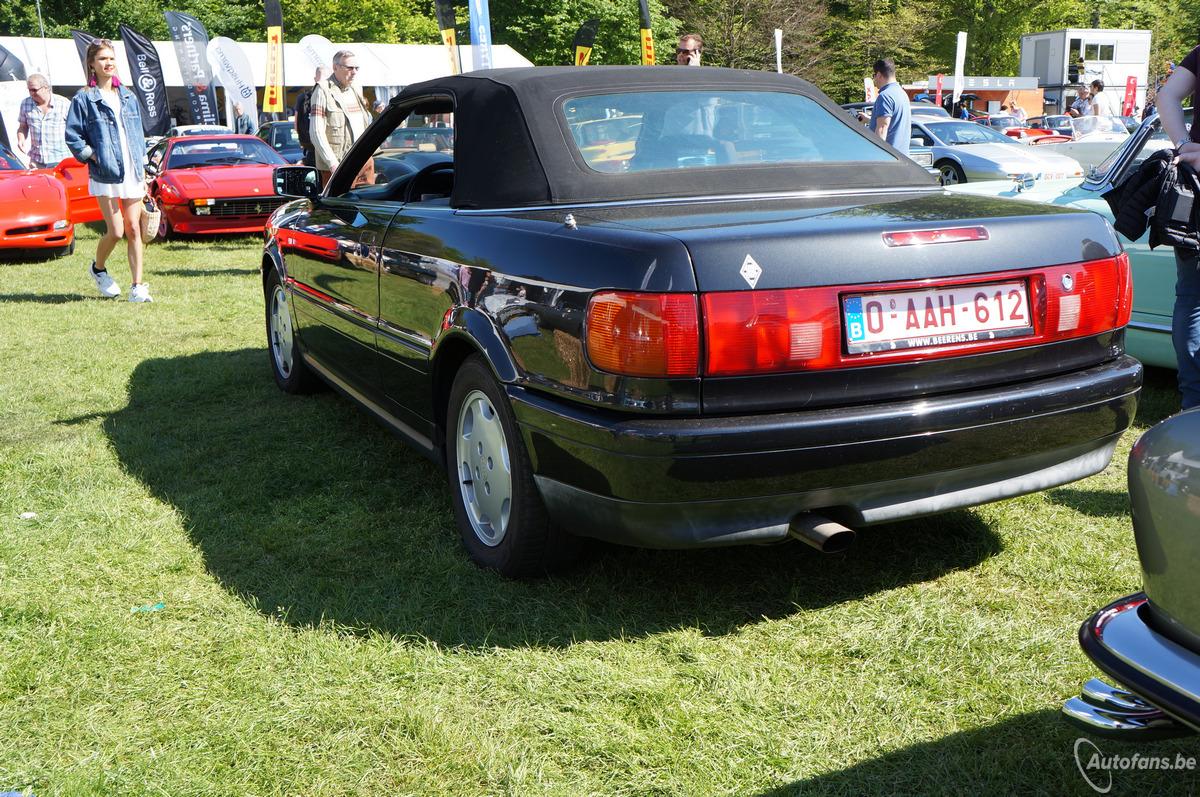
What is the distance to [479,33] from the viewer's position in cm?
1516

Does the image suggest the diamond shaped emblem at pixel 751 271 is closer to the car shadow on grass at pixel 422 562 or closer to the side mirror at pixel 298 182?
the car shadow on grass at pixel 422 562

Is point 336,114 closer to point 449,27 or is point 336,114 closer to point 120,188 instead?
point 120,188

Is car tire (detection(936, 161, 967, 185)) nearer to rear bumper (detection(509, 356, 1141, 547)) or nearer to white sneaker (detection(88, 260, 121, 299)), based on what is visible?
white sneaker (detection(88, 260, 121, 299))

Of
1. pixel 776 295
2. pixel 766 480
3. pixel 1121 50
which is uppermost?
pixel 1121 50

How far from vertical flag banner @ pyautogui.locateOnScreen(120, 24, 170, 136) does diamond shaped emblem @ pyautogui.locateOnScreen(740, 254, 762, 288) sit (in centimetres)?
2377

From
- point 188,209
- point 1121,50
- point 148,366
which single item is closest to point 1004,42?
point 1121,50

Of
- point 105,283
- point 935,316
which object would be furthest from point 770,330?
point 105,283

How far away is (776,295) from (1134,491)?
1.06 meters

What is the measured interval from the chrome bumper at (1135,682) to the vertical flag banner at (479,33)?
14127 millimetres

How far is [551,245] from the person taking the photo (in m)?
2.97

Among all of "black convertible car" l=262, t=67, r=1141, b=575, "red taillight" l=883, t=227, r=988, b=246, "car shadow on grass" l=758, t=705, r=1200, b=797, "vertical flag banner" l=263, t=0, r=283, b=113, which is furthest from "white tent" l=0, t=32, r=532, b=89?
"car shadow on grass" l=758, t=705, r=1200, b=797

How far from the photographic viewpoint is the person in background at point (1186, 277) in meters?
4.02

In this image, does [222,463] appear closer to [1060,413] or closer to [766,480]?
[766,480]

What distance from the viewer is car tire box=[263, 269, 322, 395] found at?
568 cm
